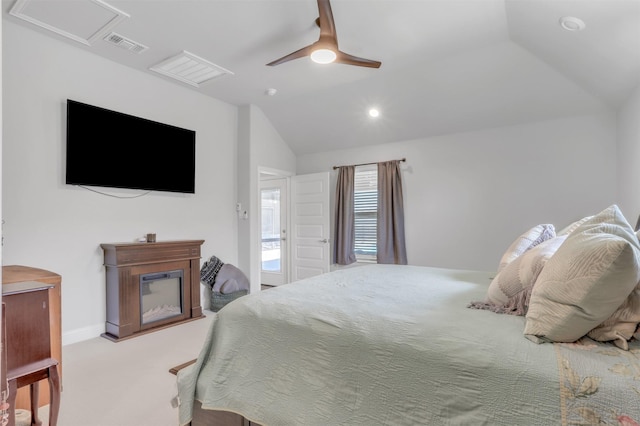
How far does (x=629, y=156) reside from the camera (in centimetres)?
336

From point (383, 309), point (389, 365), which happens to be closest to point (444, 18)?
point (383, 309)

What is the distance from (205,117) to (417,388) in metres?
4.33

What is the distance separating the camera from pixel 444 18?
9.84 feet

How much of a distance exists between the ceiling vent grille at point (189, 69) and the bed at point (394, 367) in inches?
111

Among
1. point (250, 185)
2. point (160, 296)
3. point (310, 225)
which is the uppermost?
point (250, 185)

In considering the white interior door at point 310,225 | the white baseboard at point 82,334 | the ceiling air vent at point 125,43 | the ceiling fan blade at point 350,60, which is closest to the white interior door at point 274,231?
the white interior door at point 310,225

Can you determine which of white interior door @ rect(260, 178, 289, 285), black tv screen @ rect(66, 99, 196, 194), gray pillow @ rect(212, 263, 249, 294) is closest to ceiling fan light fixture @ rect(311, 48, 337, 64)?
black tv screen @ rect(66, 99, 196, 194)

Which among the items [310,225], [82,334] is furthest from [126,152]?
[310,225]

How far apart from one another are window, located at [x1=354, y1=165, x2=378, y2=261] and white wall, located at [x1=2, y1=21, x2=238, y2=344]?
2443 mm

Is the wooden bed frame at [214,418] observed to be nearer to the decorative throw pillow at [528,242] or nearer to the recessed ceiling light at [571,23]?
the decorative throw pillow at [528,242]

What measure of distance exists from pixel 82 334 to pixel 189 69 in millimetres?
2934

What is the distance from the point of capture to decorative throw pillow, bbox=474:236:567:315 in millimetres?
1572

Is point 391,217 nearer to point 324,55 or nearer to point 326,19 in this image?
point 324,55

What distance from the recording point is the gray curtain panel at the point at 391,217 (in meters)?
5.05
